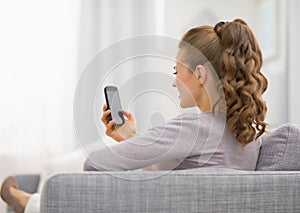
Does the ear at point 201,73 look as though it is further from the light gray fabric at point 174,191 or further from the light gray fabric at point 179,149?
the light gray fabric at point 174,191

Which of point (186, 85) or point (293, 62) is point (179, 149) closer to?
point (186, 85)

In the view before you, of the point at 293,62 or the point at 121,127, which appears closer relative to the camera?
the point at 121,127

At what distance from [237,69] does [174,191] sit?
1.12ft

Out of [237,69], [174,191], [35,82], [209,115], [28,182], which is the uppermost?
[237,69]

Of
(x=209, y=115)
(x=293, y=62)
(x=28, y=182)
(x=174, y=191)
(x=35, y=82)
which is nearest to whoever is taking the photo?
(x=174, y=191)

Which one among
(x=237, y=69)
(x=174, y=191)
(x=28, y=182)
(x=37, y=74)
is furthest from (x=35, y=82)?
(x=174, y=191)

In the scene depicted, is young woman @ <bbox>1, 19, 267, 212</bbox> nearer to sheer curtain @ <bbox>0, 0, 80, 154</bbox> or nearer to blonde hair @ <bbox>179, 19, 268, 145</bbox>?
blonde hair @ <bbox>179, 19, 268, 145</bbox>

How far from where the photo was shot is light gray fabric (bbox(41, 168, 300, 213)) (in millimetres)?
1134

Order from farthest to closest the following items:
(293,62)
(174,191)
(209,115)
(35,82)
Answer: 1. (293,62)
2. (35,82)
3. (209,115)
4. (174,191)

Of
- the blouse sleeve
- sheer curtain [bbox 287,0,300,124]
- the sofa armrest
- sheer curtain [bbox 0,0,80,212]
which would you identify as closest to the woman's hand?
the blouse sleeve

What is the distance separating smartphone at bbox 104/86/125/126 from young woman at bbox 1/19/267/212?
0.05 feet

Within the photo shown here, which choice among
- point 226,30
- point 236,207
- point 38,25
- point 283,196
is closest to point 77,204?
point 236,207

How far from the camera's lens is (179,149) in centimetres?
126

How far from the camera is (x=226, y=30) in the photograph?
1.38 m
